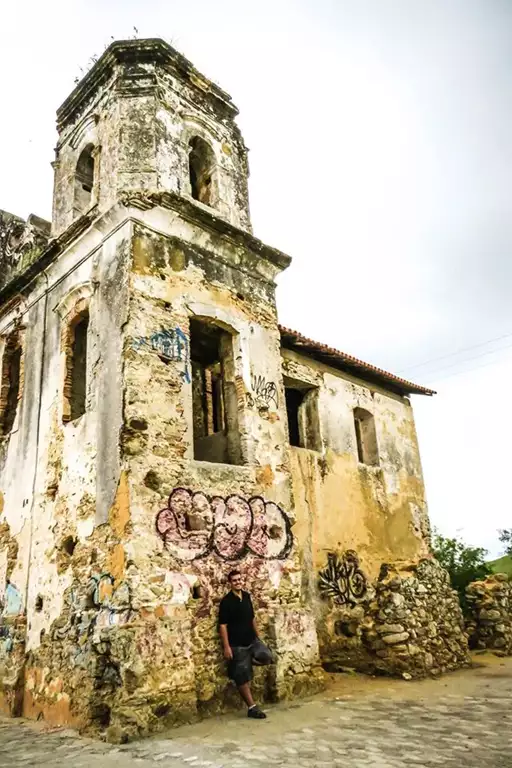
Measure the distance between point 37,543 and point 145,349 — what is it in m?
3.31

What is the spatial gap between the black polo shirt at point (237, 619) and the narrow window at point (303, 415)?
4662mm

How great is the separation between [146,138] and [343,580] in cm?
821

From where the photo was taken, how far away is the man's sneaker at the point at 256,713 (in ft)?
21.7

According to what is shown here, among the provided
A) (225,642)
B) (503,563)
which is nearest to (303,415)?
(225,642)

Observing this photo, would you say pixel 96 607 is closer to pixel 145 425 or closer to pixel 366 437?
pixel 145 425

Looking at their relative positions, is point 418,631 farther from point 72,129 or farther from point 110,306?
point 72,129

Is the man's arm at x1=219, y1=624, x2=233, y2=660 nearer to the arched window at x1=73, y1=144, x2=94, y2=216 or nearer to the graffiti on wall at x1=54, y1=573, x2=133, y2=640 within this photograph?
the graffiti on wall at x1=54, y1=573, x2=133, y2=640

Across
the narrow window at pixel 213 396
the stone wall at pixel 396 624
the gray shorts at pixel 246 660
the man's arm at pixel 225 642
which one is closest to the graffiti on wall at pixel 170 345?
the narrow window at pixel 213 396

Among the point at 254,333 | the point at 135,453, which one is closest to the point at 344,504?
the point at 254,333

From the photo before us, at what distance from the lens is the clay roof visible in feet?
36.9

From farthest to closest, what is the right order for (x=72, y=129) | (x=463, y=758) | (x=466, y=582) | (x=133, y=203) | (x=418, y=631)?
1. (x=466, y=582)
2. (x=72, y=129)
3. (x=418, y=631)
4. (x=133, y=203)
5. (x=463, y=758)

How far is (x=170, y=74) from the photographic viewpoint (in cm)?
1012

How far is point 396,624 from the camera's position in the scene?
9.22 meters

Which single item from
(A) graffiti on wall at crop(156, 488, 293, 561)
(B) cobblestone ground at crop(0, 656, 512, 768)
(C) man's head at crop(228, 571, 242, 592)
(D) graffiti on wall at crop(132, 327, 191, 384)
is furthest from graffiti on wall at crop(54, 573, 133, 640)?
(D) graffiti on wall at crop(132, 327, 191, 384)
